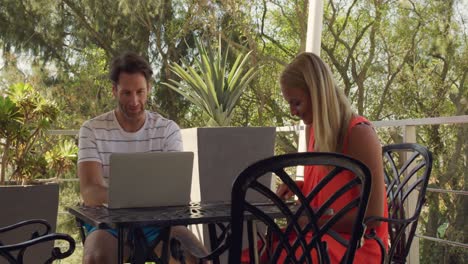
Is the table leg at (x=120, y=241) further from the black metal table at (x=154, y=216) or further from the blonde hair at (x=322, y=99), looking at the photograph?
the blonde hair at (x=322, y=99)

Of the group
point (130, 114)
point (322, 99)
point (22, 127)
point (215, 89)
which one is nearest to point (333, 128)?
point (322, 99)

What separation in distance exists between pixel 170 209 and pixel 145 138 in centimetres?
74

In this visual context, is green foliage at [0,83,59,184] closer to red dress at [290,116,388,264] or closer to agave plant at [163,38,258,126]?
agave plant at [163,38,258,126]

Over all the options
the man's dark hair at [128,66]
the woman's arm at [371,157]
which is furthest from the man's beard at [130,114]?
the woman's arm at [371,157]

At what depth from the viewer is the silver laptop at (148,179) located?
1843mm

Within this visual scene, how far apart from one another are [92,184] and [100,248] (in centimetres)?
30

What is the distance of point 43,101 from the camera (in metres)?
3.78

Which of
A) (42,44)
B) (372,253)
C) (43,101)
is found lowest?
(372,253)

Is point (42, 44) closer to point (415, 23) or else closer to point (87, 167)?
point (415, 23)

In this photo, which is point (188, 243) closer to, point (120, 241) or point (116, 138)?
point (116, 138)

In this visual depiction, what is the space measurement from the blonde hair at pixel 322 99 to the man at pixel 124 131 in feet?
2.40

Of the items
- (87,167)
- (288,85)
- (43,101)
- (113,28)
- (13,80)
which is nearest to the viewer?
(288,85)

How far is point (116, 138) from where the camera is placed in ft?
8.38

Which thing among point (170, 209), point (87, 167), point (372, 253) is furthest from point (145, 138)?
point (372, 253)
